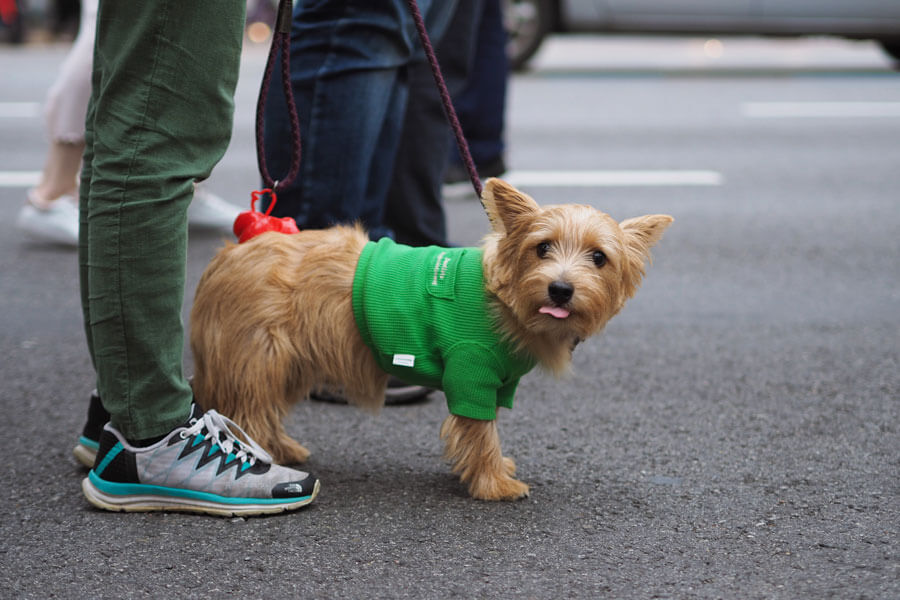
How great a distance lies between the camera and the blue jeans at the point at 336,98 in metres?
3.23

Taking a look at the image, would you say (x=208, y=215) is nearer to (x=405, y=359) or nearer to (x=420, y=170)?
(x=420, y=170)

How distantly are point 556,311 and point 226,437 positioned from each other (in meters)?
0.88

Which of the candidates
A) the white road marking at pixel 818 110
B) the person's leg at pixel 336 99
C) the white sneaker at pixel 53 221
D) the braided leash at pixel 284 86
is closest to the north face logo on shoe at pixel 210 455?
the braided leash at pixel 284 86

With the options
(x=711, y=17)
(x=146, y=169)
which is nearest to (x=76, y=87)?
(x=146, y=169)

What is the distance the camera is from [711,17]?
33.8 feet

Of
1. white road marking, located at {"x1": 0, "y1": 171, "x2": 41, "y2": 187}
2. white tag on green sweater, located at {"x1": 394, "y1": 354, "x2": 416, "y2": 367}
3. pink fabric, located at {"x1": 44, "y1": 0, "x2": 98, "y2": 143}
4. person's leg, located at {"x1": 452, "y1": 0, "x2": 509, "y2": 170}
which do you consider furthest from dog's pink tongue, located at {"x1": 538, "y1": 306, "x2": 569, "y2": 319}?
white road marking, located at {"x1": 0, "y1": 171, "x2": 41, "y2": 187}

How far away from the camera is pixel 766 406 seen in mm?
3301

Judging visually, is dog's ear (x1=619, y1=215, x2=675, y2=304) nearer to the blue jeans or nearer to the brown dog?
the brown dog

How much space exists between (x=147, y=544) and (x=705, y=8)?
30.0ft

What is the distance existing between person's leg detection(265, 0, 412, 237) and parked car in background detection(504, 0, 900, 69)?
24.2 feet

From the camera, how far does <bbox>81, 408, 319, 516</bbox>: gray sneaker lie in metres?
2.49

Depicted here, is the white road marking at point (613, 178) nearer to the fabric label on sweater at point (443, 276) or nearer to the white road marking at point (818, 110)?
the white road marking at point (818, 110)

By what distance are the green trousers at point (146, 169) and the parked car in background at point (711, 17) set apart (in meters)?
8.43

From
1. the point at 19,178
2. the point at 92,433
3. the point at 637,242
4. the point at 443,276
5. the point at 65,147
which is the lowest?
the point at 19,178
